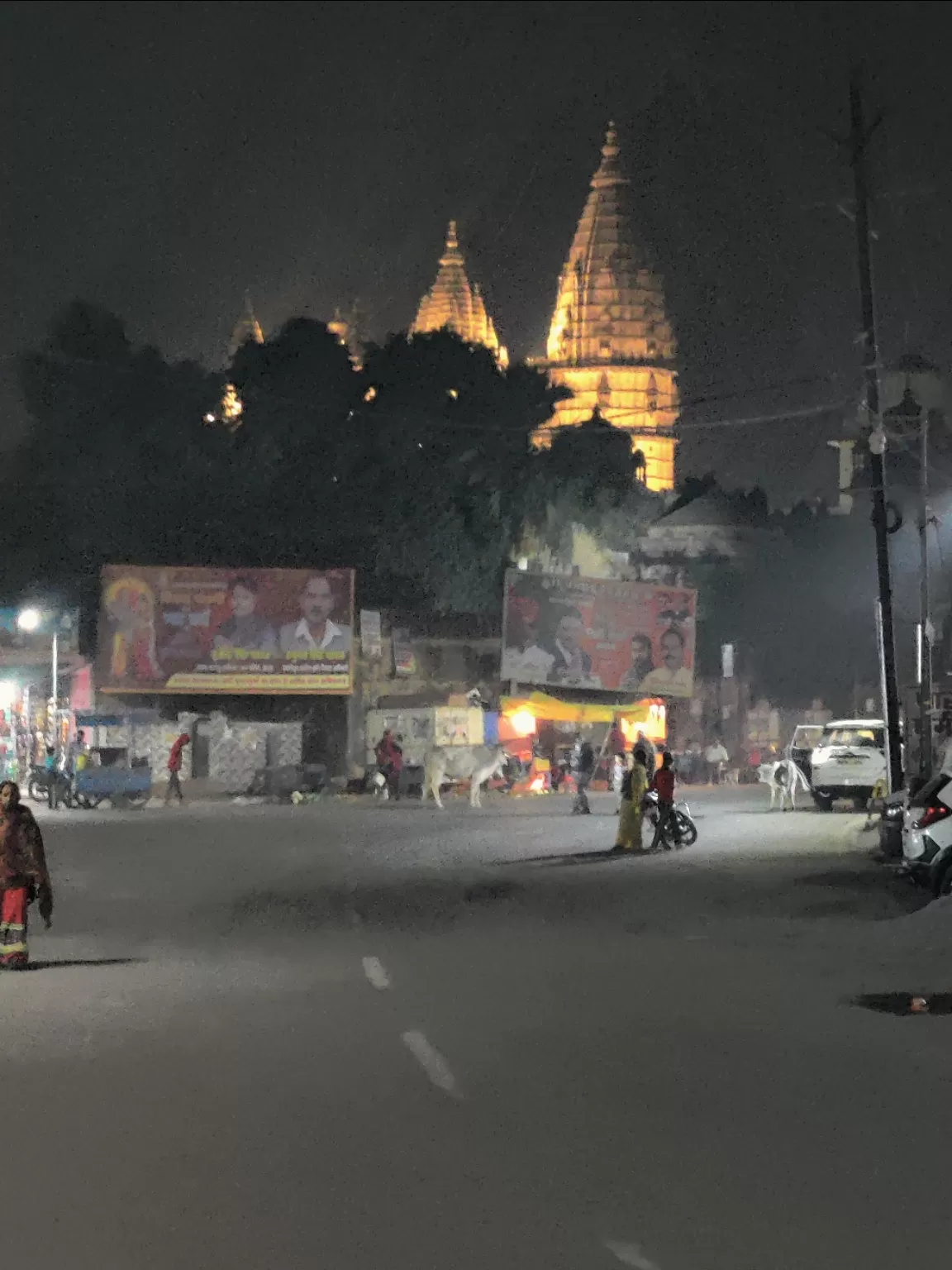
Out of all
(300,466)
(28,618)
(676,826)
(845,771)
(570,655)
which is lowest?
(676,826)

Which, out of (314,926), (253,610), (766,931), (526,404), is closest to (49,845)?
(314,926)

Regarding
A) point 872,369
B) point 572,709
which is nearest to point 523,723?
point 572,709

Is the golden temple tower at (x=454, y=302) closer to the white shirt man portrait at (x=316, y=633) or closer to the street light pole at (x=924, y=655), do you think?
the white shirt man portrait at (x=316, y=633)

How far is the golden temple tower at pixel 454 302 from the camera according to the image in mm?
136500

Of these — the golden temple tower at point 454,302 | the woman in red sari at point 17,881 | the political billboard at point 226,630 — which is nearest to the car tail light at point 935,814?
the woman in red sari at point 17,881

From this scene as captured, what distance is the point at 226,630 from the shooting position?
55.4 meters

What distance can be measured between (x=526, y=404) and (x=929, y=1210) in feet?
206

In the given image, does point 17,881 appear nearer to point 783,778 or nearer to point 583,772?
point 583,772

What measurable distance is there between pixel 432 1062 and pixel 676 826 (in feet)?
66.3

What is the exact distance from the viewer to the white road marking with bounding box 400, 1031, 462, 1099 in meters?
10.2

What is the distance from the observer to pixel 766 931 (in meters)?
18.9

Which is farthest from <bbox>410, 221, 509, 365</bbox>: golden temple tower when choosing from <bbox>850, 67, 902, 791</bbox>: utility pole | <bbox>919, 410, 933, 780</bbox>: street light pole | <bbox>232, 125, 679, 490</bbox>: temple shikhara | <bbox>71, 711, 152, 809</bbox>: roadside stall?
<bbox>850, 67, 902, 791</bbox>: utility pole

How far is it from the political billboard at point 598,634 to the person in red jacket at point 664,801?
1040 inches

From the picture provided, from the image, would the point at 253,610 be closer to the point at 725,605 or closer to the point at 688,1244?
the point at 725,605
